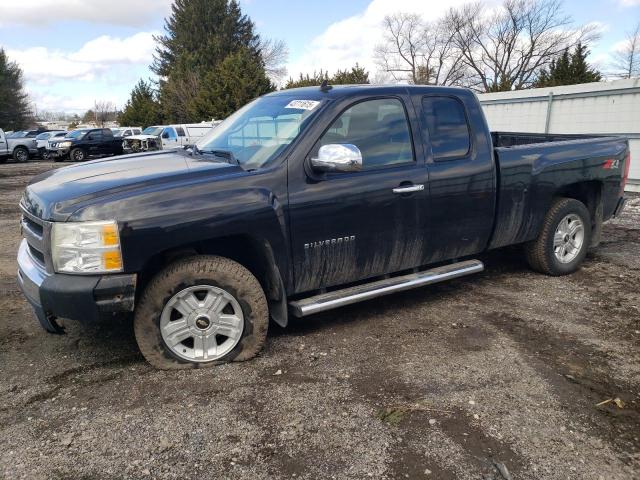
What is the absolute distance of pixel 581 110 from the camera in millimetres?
12180

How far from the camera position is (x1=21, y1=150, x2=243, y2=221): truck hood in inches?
120

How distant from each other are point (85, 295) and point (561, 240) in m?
4.52

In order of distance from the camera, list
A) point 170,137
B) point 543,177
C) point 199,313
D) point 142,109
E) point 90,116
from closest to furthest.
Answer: point 199,313 → point 543,177 → point 170,137 → point 142,109 → point 90,116

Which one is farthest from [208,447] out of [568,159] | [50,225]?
[568,159]

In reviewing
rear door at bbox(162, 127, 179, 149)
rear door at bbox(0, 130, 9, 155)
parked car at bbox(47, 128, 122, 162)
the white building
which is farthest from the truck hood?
rear door at bbox(0, 130, 9, 155)

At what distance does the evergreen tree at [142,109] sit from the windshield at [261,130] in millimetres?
43933

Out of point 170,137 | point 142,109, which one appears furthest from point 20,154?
point 142,109

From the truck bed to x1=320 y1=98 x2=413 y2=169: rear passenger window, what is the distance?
1041mm

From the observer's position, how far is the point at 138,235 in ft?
9.92

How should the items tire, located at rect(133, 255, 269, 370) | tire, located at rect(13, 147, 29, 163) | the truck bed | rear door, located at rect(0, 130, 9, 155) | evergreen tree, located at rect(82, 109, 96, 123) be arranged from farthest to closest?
evergreen tree, located at rect(82, 109, 96, 123), tire, located at rect(13, 147, 29, 163), rear door, located at rect(0, 130, 9, 155), the truck bed, tire, located at rect(133, 255, 269, 370)

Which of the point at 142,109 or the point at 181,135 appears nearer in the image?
the point at 181,135

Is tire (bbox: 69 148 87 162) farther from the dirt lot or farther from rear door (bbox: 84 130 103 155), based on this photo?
the dirt lot

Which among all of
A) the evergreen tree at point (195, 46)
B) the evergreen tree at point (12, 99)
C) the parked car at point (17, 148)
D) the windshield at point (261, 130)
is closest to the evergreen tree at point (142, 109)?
the evergreen tree at point (195, 46)

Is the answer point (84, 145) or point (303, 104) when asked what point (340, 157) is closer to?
point (303, 104)
